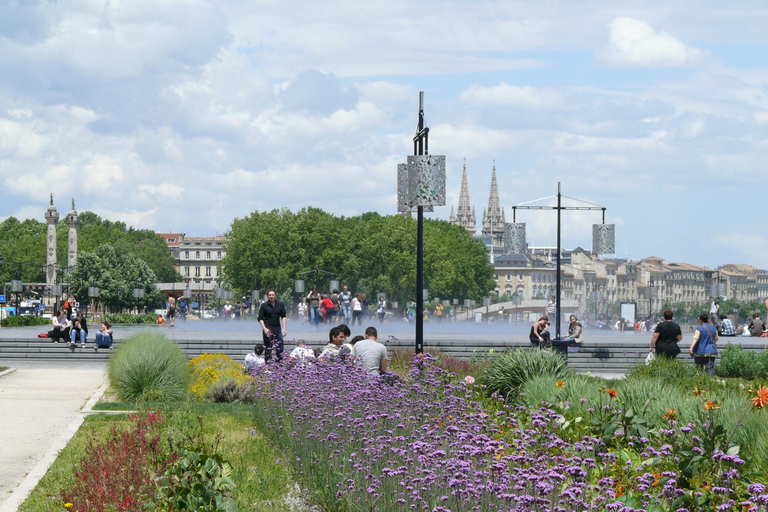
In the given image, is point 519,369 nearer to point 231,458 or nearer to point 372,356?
point 372,356

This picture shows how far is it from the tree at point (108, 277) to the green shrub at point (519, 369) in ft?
245

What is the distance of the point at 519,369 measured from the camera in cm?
1536

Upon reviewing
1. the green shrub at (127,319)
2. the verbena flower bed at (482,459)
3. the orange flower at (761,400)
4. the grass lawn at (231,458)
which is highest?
the orange flower at (761,400)

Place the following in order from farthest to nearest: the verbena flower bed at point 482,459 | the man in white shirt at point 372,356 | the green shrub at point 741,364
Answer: the green shrub at point 741,364, the man in white shirt at point 372,356, the verbena flower bed at point 482,459

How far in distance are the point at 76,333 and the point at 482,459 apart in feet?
74.2

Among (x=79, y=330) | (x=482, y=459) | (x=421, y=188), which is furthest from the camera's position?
(x=79, y=330)

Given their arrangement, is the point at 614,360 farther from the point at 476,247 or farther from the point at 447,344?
the point at 476,247

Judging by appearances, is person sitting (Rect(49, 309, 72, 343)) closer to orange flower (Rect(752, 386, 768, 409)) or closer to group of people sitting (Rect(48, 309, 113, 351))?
group of people sitting (Rect(48, 309, 113, 351))

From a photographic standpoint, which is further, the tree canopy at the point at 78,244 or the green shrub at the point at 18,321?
the tree canopy at the point at 78,244

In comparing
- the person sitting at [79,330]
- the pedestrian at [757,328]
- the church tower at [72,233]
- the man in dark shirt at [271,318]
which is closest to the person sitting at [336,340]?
the man in dark shirt at [271,318]

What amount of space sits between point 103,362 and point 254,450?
623 inches

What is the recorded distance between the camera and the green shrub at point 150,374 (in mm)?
15945

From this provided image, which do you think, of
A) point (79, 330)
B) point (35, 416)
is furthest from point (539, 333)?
point (35, 416)

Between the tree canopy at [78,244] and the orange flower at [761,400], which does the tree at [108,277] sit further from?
the orange flower at [761,400]
